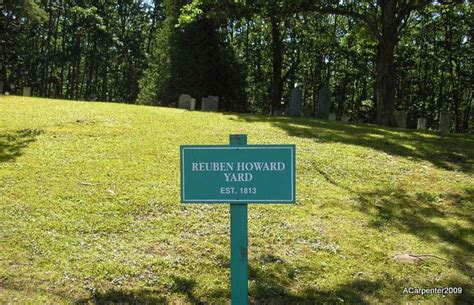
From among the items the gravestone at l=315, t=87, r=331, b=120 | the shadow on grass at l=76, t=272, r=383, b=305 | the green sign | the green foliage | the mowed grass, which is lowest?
the shadow on grass at l=76, t=272, r=383, b=305

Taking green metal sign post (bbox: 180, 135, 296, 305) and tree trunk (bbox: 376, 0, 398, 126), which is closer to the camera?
green metal sign post (bbox: 180, 135, 296, 305)

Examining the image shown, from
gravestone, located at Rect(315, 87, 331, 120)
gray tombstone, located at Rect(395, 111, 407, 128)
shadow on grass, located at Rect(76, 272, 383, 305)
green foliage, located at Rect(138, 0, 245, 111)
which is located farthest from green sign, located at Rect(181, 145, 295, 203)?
green foliage, located at Rect(138, 0, 245, 111)

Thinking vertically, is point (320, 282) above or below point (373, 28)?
below

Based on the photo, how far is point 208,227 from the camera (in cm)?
661

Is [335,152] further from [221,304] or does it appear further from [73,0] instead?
[73,0]

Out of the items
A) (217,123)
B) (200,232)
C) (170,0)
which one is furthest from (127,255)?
(170,0)

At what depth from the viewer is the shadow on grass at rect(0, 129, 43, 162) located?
30.9 feet

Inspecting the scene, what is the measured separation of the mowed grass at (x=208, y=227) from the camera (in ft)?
16.6

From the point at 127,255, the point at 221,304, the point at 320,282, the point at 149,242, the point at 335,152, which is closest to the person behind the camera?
the point at 221,304

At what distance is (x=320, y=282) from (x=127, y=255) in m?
2.23

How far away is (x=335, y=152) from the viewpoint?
35.7 ft

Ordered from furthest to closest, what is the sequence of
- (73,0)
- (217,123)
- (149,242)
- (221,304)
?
(73,0), (217,123), (149,242), (221,304)

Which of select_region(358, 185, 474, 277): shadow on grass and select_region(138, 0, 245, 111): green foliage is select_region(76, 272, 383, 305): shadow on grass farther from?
select_region(138, 0, 245, 111): green foliage

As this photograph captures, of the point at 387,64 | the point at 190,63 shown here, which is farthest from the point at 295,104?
the point at 190,63
